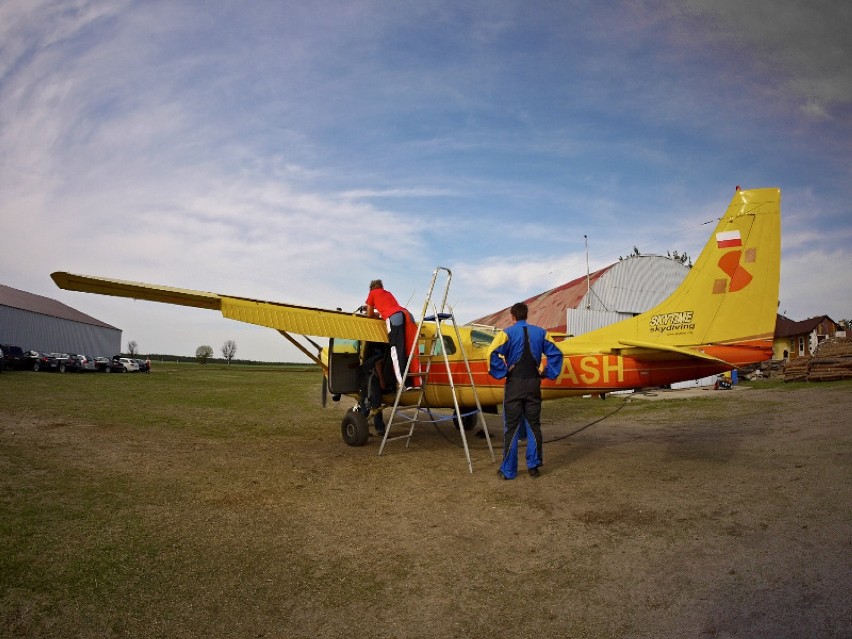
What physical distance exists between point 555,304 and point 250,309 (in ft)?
75.5

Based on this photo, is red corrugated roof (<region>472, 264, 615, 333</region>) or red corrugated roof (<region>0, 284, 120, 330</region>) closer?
red corrugated roof (<region>472, 264, 615, 333</region>)

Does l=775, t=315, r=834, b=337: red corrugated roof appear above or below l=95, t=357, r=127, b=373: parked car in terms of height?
above

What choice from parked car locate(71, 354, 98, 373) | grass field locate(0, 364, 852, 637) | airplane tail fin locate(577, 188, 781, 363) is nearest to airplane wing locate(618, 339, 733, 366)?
airplane tail fin locate(577, 188, 781, 363)

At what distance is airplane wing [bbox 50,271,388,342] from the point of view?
8359 mm

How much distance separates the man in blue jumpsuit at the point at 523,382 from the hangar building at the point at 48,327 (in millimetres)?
57404

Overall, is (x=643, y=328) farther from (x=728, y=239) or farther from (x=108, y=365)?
(x=108, y=365)

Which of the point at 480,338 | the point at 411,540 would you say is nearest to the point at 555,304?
the point at 480,338

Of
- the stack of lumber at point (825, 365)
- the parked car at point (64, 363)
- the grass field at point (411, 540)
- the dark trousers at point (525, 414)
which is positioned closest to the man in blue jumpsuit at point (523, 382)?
the dark trousers at point (525, 414)

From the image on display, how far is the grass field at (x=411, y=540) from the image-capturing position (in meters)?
3.22

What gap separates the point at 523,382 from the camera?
7.02 m

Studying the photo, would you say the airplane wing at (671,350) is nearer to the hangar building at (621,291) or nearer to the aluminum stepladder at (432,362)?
the aluminum stepladder at (432,362)

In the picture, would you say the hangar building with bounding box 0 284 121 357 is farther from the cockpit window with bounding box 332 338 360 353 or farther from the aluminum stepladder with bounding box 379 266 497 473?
the aluminum stepladder with bounding box 379 266 497 473

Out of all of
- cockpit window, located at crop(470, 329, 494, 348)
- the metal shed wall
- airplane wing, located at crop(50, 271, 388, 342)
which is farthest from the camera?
the metal shed wall

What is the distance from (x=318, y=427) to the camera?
12578 millimetres
